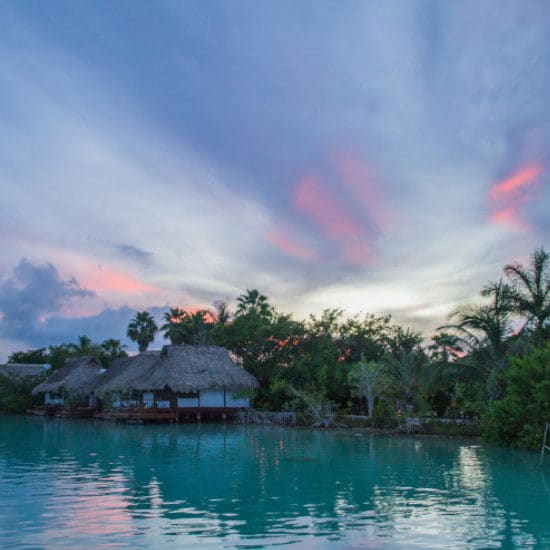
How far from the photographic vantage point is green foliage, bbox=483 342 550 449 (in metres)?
17.2

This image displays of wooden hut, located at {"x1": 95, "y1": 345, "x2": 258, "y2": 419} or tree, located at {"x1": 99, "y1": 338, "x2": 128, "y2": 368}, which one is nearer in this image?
wooden hut, located at {"x1": 95, "y1": 345, "x2": 258, "y2": 419}

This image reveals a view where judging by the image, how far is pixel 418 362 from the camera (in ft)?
87.2

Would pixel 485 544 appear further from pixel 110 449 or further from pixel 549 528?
pixel 110 449

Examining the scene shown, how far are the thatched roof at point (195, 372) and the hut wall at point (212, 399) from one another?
545 millimetres

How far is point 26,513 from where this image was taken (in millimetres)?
9586

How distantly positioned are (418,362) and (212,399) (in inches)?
515

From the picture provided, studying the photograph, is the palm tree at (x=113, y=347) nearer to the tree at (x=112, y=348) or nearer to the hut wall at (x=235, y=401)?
the tree at (x=112, y=348)

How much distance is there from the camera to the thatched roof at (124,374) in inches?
1394

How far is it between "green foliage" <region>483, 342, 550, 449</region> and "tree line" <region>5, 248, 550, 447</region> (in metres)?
0.03

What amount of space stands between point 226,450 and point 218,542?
12.0 metres

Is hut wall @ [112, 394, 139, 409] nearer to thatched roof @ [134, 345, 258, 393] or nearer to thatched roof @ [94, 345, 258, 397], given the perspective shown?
thatched roof @ [94, 345, 258, 397]

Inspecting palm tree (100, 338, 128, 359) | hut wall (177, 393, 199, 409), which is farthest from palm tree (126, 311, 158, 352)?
hut wall (177, 393, 199, 409)

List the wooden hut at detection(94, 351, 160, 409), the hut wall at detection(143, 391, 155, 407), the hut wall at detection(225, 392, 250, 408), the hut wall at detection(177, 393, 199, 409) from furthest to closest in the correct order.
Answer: the hut wall at detection(143, 391, 155, 407) < the wooden hut at detection(94, 351, 160, 409) < the hut wall at detection(225, 392, 250, 408) < the hut wall at detection(177, 393, 199, 409)

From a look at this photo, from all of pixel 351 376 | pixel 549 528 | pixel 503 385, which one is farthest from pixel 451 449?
pixel 549 528
